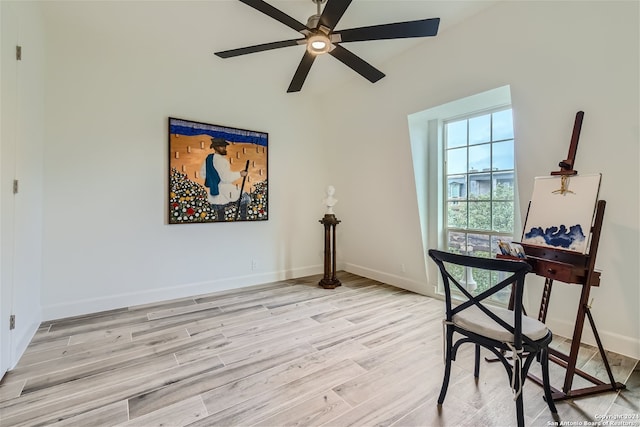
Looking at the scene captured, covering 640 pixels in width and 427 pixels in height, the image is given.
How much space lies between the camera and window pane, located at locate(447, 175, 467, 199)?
11.5 ft

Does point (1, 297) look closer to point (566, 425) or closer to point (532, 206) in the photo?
point (566, 425)

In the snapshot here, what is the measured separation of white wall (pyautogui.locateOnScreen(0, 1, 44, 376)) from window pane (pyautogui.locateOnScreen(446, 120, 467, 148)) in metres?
4.04

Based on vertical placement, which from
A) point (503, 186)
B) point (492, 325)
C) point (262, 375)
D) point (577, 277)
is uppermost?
point (503, 186)

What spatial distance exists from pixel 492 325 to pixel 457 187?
232 cm

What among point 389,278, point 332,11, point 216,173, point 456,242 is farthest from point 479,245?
point 216,173

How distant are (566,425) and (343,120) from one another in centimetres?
401

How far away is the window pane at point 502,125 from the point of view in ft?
10.0

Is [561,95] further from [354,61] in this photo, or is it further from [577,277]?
[354,61]

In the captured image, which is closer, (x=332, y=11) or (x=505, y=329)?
(x=505, y=329)

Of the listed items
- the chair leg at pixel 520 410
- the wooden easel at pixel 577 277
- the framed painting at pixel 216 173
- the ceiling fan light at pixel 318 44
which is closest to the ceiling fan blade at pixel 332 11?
the ceiling fan light at pixel 318 44

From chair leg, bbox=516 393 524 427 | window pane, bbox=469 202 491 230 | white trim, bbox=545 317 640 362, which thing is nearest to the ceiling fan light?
window pane, bbox=469 202 491 230

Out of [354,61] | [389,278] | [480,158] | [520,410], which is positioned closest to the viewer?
[520,410]

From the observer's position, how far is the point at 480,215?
11.0 ft

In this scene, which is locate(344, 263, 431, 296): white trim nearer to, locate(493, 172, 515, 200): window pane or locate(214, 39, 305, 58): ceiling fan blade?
locate(493, 172, 515, 200): window pane
